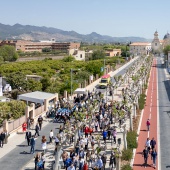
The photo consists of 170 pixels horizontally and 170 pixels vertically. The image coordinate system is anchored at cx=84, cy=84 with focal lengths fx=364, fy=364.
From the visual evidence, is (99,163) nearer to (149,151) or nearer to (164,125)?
(149,151)

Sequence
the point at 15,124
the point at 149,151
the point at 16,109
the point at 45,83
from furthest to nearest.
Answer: the point at 45,83
the point at 16,109
the point at 15,124
the point at 149,151

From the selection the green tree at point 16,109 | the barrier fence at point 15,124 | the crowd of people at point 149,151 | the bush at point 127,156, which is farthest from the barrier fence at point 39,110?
the crowd of people at point 149,151

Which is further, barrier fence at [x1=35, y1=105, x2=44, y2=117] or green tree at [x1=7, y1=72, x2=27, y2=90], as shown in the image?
green tree at [x1=7, y1=72, x2=27, y2=90]

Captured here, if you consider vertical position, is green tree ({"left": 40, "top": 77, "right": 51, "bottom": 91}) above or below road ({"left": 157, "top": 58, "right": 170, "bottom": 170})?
above

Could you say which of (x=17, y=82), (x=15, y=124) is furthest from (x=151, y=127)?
(x=17, y=82)

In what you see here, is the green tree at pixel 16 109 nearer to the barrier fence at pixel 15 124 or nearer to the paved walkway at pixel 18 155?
the barrier fence at pixel 15 124

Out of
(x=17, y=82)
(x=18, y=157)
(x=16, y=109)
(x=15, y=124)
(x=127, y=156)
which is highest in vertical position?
(x=17, y=82)

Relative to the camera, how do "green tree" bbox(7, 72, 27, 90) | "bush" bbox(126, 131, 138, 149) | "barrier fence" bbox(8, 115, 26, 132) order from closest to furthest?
"bush" bbox(126, 131, 138, 149) → "barrier fence" bbox(8, 115, 26, 132) → "green tree" bbox(7, 72, 27, 90)

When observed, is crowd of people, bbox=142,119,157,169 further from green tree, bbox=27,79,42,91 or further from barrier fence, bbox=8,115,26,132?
green tree, bbox=27,79,42,91

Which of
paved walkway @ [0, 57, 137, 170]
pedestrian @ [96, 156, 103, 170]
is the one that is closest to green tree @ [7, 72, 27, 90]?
paved walkway @ [0, 57, 137, 170]

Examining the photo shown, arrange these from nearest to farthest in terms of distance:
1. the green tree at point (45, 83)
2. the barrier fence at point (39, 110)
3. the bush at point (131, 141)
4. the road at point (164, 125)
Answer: the road at point (164, 125), the bush at point (131, 141), the barrier fence at point (39, 110), the green tree at point (45, 83)

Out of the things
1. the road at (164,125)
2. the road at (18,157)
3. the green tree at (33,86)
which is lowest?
the road at (18,157)

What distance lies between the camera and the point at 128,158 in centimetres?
2052

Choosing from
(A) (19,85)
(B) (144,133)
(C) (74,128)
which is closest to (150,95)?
(A) (19,85)
